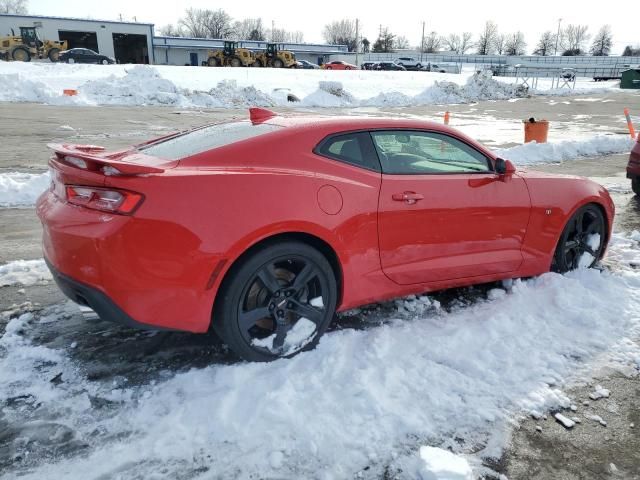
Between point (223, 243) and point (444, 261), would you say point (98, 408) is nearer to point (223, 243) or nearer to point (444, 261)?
point (223, 243)

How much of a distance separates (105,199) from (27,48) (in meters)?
49.6

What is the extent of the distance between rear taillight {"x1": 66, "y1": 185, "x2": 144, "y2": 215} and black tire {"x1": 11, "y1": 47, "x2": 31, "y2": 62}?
48.8 metres

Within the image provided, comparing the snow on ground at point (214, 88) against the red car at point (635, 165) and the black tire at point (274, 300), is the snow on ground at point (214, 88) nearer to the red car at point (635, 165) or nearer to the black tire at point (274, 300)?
the red car at point (635, 165)

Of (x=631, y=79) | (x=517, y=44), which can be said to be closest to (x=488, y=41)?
(x=517, y=44)

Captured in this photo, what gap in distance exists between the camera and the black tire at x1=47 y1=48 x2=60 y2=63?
45531mm

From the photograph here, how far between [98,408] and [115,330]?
0.91 metres

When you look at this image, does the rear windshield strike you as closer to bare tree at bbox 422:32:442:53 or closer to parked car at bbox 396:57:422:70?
parked car at bbox 396:57:422:70

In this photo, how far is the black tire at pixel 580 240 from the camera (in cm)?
456

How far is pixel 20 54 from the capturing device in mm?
43250

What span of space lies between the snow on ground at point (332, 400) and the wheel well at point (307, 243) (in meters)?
0.45

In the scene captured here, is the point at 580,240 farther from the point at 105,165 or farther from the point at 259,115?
the point at 105,165

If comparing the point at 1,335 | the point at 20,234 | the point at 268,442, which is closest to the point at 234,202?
the point at 268,442

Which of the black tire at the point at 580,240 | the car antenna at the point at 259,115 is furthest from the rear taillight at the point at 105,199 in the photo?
the black tire at the point at 580,240

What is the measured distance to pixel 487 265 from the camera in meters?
4.02
